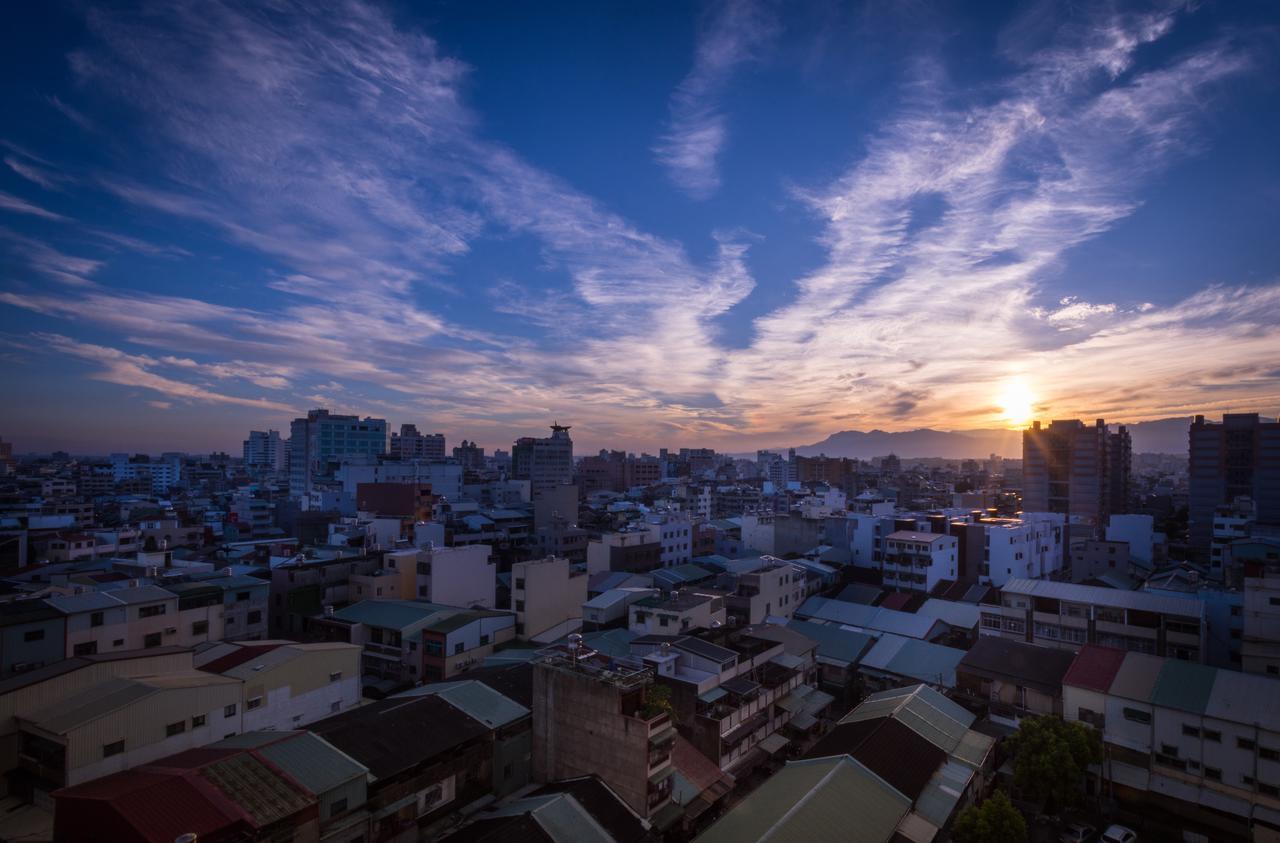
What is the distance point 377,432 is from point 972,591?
4070 inches

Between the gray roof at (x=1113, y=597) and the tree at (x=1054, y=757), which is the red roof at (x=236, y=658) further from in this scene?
the gray roof at (x=1113, y=597)

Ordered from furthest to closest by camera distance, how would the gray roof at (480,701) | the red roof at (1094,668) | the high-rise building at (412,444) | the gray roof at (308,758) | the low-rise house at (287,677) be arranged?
the high-rise building at (412,444), the red roof at (1094,668), the low-rise house at (287,677), the gray roof at (480,701), the gray roof at (308,758)

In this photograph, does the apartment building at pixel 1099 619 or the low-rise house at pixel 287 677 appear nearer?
the low-rise house at pixel 287 677

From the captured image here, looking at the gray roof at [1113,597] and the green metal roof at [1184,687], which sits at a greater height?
the gray roof at [1113,597]

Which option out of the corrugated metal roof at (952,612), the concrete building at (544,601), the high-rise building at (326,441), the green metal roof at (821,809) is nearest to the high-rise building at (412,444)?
the high-rise building at (326,441)

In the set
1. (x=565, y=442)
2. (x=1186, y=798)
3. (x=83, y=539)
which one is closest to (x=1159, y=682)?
(x=1186, y=798)

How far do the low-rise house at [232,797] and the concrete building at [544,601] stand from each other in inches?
706

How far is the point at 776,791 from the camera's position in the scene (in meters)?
18.8

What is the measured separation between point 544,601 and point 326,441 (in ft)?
290

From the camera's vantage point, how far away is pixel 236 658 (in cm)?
2327

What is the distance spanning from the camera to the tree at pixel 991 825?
17109mm

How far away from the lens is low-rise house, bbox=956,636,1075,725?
2583 cm

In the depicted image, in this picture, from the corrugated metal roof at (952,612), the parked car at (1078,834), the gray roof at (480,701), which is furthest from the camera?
the corrugated metal roof at (952,612)

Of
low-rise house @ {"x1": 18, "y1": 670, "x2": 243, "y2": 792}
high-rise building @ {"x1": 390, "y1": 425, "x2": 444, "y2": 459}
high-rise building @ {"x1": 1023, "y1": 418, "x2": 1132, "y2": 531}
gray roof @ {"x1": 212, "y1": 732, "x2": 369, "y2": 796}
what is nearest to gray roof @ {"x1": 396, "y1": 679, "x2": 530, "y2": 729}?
gray roof @ {"x1": 212, "y1": 732, "x2": 369, "y2": 796}
